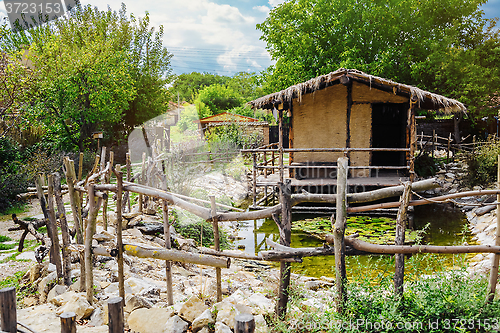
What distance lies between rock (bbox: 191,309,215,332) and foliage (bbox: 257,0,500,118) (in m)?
13.7

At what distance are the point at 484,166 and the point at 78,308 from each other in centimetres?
1126

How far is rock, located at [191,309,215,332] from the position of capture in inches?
119

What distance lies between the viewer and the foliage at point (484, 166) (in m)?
9.63

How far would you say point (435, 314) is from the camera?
266 cm

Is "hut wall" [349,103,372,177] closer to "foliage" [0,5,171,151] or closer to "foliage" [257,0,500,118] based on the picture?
"foliage" [257,0,500,118]

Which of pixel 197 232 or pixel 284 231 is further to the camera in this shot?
pixel 197 232

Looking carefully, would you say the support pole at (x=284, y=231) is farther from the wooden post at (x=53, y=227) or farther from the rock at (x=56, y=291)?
the wooden post at (x=53, y=227)

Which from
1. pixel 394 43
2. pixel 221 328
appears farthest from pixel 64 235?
pixel 394 43

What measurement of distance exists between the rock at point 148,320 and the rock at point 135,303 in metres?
0.21

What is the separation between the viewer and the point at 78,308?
3.24 m

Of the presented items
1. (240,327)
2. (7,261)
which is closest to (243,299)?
(240,327)

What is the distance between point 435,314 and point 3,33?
12353 mm

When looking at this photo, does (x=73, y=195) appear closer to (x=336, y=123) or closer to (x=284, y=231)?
(x=284, y=231)

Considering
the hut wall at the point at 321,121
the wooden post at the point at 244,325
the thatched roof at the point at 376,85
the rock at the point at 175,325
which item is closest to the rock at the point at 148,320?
the rock at the point at 175,325
